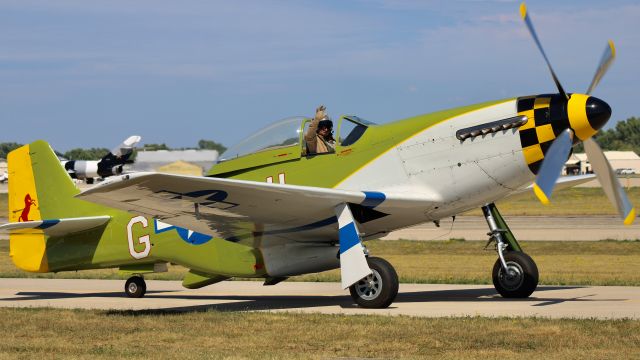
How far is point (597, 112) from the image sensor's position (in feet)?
40.0

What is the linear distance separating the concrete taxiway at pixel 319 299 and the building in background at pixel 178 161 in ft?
227

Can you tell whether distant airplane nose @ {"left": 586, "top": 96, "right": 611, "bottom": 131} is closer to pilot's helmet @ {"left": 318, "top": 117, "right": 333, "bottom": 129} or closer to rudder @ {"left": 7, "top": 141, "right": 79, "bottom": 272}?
pilot's helmet @ {"left": 318, "top": 117, "right": 333, "bottom": 129}

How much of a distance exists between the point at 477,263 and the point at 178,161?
230 feet

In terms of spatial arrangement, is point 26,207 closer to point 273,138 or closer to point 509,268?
point 273,138

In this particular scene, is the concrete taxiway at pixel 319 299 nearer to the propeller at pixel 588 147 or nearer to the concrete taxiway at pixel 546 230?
the propeller at pixel 588 147

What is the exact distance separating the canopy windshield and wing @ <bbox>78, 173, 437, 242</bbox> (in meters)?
1.23

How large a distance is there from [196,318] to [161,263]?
3429 mm

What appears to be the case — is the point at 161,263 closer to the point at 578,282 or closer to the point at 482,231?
the point at 578,282

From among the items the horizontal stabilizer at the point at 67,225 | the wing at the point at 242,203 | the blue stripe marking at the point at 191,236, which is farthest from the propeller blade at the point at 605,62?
the horizontal stabilizer at the point at 67,225

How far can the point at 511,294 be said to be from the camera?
47.4ft

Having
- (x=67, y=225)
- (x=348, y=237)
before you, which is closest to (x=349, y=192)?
(x=348, y=237)

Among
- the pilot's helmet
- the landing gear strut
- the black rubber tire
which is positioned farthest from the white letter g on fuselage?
the black rubber tire

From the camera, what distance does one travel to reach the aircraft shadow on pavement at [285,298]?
14.1 m

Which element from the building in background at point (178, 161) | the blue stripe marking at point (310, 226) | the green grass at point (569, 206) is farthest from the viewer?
the building in background at point (178, 161)
